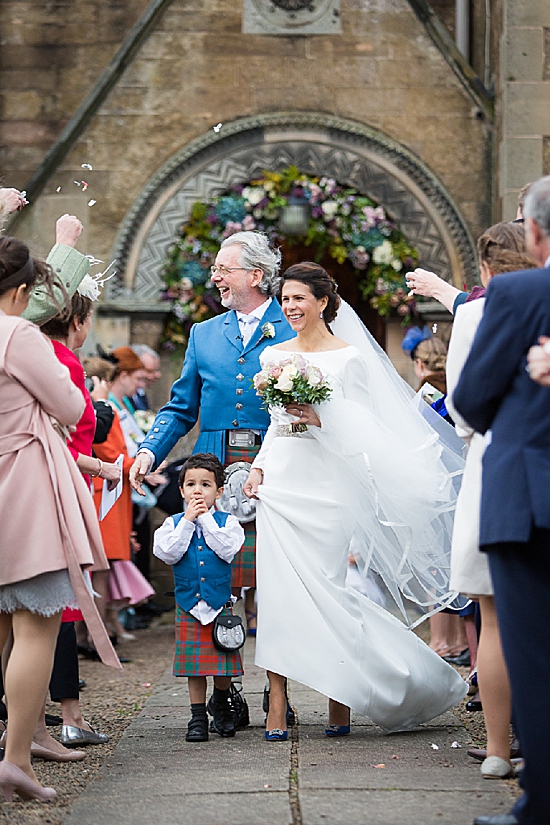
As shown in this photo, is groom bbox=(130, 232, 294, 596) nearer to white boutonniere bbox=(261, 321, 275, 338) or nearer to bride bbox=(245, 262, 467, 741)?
white boutonniere bbox=(261, 321, 275, 338)

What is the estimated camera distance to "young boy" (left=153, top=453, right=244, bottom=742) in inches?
193

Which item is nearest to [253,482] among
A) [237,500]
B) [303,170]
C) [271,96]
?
[237,500]

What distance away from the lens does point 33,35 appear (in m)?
11.9

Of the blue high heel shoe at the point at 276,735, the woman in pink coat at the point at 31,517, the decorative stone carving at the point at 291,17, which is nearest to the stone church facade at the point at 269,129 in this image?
the decorative stone carving at the point at 291,17

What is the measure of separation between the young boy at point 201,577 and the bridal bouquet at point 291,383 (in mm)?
421

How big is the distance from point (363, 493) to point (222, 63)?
20.2ft

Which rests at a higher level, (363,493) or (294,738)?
(363,493)

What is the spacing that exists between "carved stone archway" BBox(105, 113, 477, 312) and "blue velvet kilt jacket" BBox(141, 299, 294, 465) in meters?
4.59

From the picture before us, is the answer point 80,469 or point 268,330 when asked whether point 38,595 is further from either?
point 268,330

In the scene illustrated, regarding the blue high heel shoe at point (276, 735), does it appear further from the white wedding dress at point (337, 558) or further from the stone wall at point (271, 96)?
the stone wall at point (271, 96)

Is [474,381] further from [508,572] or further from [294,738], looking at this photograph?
[294,738]

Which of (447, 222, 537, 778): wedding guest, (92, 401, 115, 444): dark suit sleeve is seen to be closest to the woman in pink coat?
(447, 222, 537, 778): wedding guest

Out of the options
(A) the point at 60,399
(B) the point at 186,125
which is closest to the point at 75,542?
(A) the point at 60,399

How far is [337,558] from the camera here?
4988 mm
